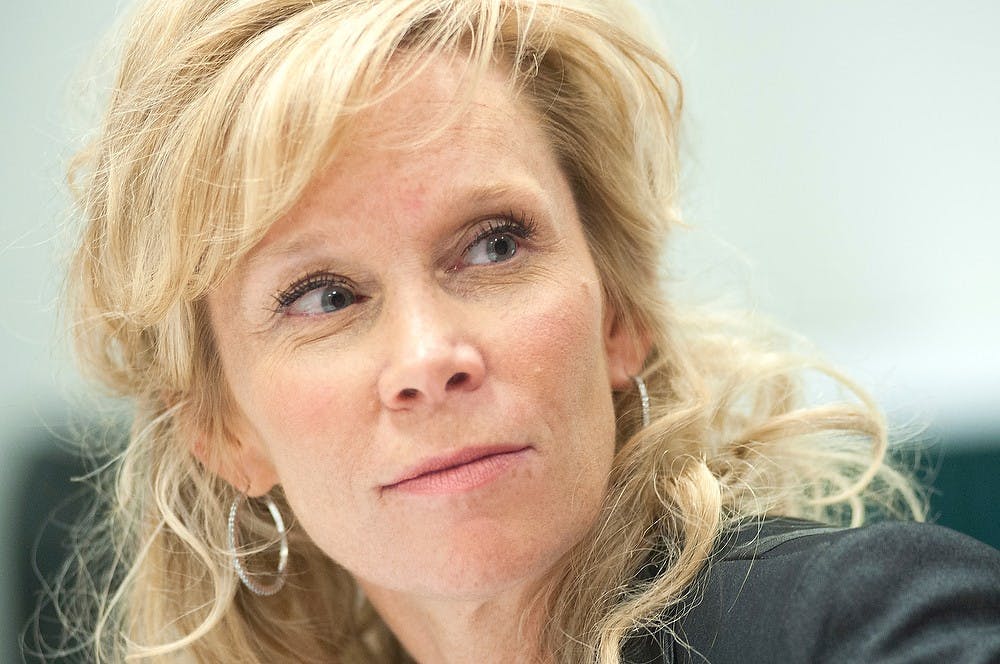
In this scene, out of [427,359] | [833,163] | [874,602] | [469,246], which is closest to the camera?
[874,602]

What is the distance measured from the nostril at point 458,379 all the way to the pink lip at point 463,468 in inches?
2.8

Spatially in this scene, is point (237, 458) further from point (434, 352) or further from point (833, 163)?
point (833, 163)

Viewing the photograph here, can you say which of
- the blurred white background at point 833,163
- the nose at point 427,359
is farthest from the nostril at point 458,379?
the blurred white background at point 833,163

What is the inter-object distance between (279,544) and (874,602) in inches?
40.7

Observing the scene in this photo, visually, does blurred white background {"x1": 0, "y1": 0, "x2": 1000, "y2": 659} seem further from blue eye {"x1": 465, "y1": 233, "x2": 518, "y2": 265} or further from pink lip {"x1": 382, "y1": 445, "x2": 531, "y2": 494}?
pink lip {"x1": 382, "y1": 445, "x2": 531, "y2": 494}

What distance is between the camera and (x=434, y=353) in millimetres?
1321

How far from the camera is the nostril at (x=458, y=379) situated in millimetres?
1351

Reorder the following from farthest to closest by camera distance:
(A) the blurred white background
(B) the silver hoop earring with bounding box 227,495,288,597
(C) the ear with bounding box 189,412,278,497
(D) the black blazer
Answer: (A) the blurred white background < (B) the silver hoop earring with bounding box 227,495,288,597 < (C) the ear with bounding box 189,412,278,497 < (D) the black blazer

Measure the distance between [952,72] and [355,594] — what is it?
5.74 ft

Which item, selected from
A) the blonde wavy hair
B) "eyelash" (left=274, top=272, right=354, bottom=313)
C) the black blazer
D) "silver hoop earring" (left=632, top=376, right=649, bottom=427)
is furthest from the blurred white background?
the black blazer

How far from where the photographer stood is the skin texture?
1372 mm

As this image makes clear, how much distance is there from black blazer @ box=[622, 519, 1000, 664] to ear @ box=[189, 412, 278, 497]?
2.24 feet

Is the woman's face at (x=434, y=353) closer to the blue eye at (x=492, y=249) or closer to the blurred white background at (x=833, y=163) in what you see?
the blue eye at (x=492, y=249)

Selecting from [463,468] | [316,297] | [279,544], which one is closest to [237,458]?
[279,544]
